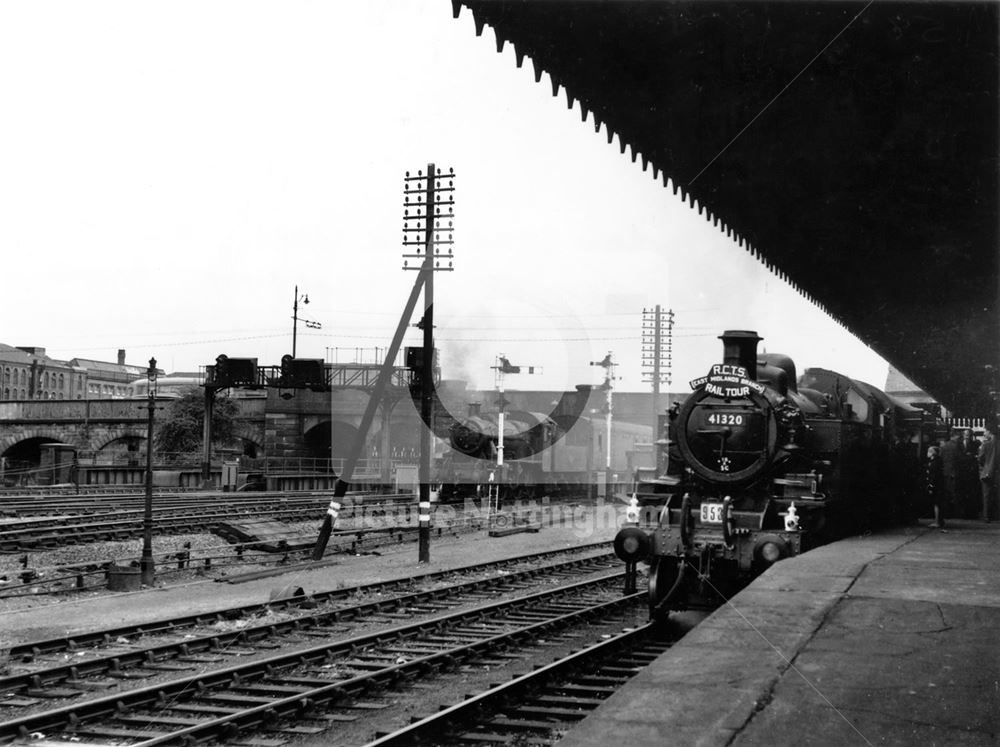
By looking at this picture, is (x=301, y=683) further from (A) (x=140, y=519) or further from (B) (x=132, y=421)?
(B) (x=132, y=421)

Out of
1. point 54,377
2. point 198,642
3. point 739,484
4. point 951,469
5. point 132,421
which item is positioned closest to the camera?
point 198,642

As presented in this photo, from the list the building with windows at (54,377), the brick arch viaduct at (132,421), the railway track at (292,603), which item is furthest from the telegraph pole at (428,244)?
the building with windows at (54,377)

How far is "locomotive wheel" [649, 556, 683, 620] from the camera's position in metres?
10.1

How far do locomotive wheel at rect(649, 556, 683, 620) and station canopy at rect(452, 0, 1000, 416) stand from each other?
3447 mm

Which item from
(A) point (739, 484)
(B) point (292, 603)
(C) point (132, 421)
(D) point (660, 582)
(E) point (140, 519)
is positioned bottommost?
(B) point (292, 603)

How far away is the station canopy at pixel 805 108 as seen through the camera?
451 centimetres

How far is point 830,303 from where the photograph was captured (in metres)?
12.1

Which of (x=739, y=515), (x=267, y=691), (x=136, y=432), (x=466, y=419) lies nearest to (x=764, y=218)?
(x=739, y=515)

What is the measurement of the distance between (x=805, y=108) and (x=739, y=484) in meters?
5.26

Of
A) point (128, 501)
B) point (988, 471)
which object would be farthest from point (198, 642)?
point (128, 501)

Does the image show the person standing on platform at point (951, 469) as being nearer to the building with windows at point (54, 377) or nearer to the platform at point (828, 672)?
the platform at point (828, 672)

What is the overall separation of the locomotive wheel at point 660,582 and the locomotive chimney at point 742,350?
7.29ft

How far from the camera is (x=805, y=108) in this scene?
18.5 ft

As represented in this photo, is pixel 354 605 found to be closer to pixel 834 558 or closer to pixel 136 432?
pixel 834 558
